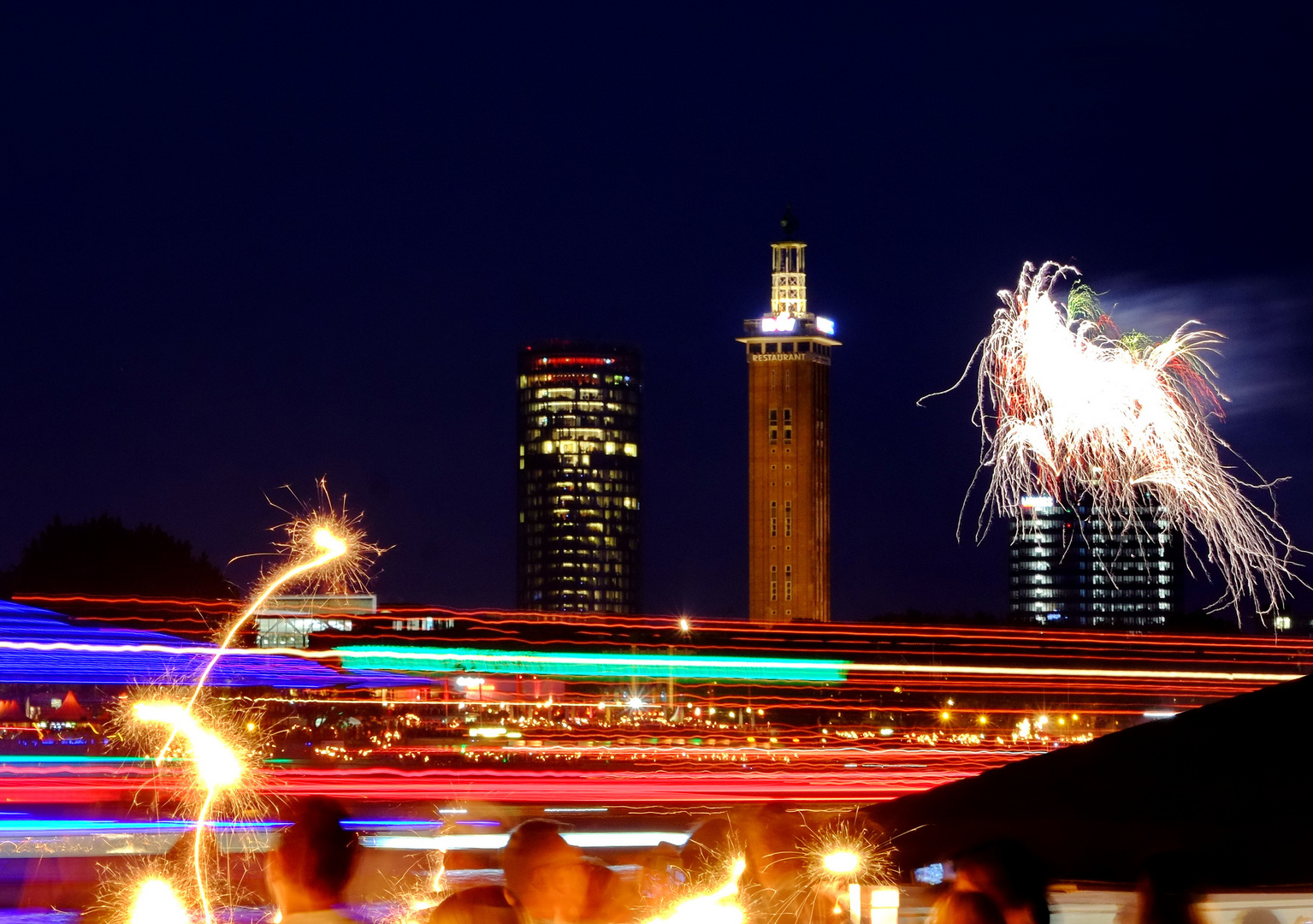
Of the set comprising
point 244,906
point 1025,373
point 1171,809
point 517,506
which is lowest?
point 244,906

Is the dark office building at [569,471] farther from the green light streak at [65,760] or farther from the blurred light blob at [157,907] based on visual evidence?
the blurred light blob at [157,907]

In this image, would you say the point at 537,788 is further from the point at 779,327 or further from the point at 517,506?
the point at 517,506

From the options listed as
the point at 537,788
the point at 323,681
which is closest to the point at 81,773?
the point at 323,681

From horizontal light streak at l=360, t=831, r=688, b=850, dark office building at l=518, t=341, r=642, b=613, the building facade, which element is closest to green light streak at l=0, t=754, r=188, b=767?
horizontal light streak at l=360, t=831, r=688, b=850

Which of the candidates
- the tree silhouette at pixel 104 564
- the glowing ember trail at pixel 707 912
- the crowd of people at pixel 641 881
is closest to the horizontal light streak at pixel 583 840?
the crowd of people at pixel 641 881

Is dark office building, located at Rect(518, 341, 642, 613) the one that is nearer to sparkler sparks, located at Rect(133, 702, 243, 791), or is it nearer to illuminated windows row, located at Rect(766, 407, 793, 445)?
illuminated windows row, located at Rect(766, 407, 793, 445)

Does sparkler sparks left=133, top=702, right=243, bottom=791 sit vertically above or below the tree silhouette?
below
